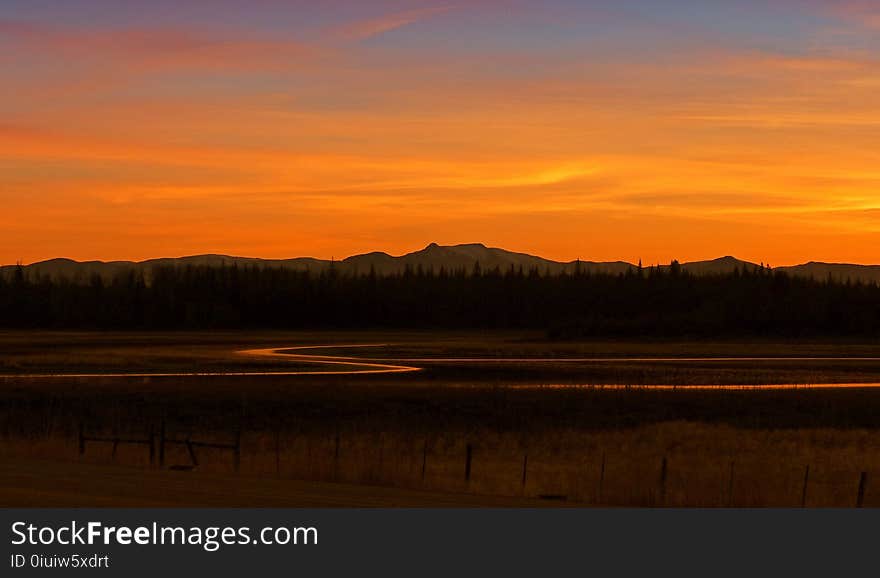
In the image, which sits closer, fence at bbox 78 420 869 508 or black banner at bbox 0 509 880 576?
black banner at bbox 0 509 880 576

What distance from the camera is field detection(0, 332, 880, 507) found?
28.8 metres

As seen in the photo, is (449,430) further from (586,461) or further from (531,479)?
(531,479)

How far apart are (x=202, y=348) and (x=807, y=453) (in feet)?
275

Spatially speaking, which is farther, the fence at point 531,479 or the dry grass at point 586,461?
the dry grass at point 586,461

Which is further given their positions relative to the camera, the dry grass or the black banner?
the dry grass

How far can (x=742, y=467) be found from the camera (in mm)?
37219

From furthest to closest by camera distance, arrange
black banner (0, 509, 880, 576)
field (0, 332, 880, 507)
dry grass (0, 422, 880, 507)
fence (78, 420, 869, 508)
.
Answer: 1. dry grass (0, 422, 880, 507)
2. field (0, 332, 880, 507)
3. fence (78, 420, 869, 508)
4. black banner (0, 509, 880, 576)

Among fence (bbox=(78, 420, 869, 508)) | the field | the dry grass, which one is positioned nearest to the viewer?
fence (bbox=(78, 420, 869, 508))

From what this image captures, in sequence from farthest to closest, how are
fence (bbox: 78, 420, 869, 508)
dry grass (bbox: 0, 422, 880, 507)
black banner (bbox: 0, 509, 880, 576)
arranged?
dry grass (bbox: 0, 422, 880, 507) < fence (bbox: 78, 420, 869, 508) < black banner (bbox: 0, 509, 880, 576)

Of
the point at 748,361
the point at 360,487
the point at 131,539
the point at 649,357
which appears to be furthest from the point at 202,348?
the point at 131,539

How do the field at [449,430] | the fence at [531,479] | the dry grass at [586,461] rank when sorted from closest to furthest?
1. the fence at [531,479]
2. the field at [449,430]
3. the dry grass at [586,461]

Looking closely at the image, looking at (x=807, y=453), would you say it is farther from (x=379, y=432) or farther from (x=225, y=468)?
(x=225, y=468)

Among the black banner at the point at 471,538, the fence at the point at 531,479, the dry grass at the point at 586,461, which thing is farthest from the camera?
the dry grass at the point at 586,461

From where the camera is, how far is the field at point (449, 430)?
28.8 metres
